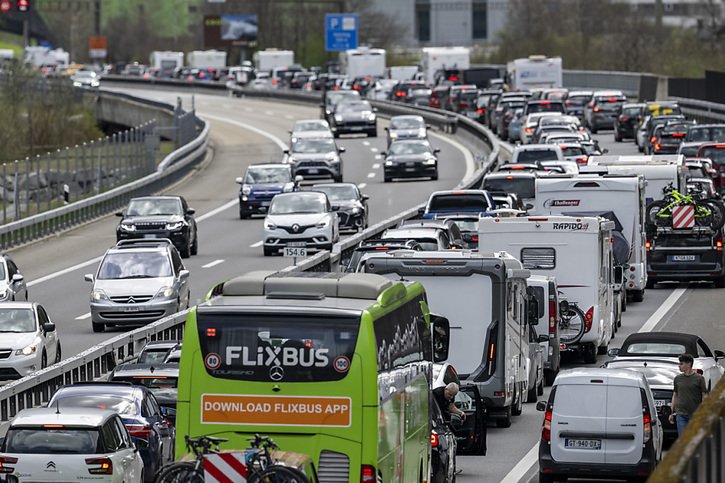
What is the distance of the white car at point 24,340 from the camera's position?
26922 mm

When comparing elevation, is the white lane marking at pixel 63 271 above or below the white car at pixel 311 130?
below

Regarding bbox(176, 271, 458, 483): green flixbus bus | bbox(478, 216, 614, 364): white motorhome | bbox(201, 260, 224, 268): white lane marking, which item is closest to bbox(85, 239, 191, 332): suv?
bbox(478, 216, 614, 364): white motorhome

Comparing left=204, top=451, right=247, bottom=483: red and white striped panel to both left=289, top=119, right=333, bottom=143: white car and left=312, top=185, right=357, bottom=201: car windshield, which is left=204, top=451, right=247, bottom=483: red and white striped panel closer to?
left=312, top=185, right=357, bottom=201: car windshield

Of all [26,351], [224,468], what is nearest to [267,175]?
[26,351]

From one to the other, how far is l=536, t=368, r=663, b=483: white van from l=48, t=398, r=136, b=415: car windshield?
183 inches

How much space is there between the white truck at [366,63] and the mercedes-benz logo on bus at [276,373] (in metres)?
106

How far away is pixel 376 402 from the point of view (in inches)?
567

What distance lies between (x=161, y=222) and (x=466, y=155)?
3302 centimetres

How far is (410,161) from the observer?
64312 millimetres

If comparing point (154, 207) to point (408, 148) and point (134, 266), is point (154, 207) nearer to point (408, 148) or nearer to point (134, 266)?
point (134, 266)

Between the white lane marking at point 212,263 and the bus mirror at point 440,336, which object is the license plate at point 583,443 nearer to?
the bus mirror at point 440,336

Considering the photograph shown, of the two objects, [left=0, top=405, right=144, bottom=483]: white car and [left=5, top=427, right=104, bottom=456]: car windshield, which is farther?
[left=5, top=427, right=104, bottom=456]: car windshield

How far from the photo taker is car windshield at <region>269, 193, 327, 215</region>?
44.2m

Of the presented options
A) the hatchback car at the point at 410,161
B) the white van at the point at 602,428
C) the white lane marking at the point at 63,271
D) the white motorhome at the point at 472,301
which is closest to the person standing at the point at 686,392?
the white van at the point at 602,428
